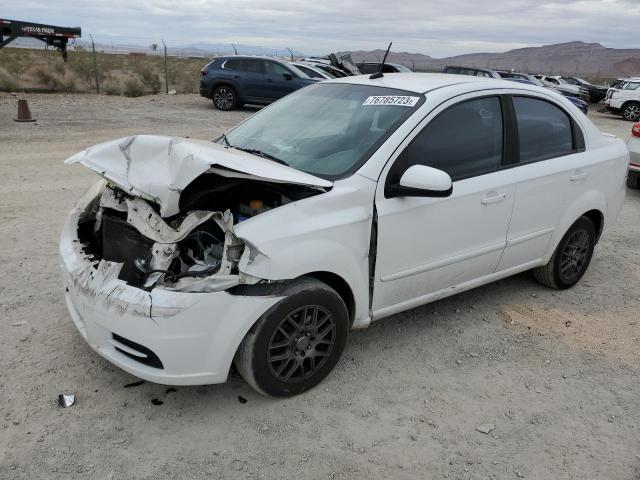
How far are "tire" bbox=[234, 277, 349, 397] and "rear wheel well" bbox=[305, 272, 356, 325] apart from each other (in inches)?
2.4

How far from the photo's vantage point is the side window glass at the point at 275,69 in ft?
55.2

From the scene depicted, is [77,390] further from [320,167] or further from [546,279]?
[546,279]

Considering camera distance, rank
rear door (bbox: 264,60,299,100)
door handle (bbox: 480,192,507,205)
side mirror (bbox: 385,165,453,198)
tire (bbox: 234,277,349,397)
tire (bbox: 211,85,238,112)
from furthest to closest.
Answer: tire (bbox: 211,85,238,112)
rear door (bbox: 264,60,299,100)
door handle (bbox: 480,192,507,205)
side mirror (bbox: 385,165,453,198)
tire (bbox: 234,277,349,397)

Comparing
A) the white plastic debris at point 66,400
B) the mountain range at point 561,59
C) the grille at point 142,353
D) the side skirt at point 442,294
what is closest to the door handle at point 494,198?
the side skirt at point 442,294

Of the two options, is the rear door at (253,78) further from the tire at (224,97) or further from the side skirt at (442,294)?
the side skirt at (442,294)

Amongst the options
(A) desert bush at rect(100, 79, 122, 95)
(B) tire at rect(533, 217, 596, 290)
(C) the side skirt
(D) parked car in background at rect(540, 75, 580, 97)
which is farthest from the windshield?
(D) parked car in background at rect(540, 75, 580, 97)

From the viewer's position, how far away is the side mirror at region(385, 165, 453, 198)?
10.5ft

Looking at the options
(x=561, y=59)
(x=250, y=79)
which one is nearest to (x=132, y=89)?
(x=250, y=79)

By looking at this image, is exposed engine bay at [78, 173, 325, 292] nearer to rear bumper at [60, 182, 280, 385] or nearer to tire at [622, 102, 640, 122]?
rear bumper at [60, 182, 280, 385]

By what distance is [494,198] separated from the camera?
3.89m

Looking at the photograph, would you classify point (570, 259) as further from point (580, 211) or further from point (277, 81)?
point (277, 81)

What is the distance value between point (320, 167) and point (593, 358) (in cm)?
228

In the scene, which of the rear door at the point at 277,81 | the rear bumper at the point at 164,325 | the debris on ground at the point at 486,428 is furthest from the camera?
the rear door at the point at 277,81

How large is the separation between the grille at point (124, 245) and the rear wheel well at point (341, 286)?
3.00 feet
